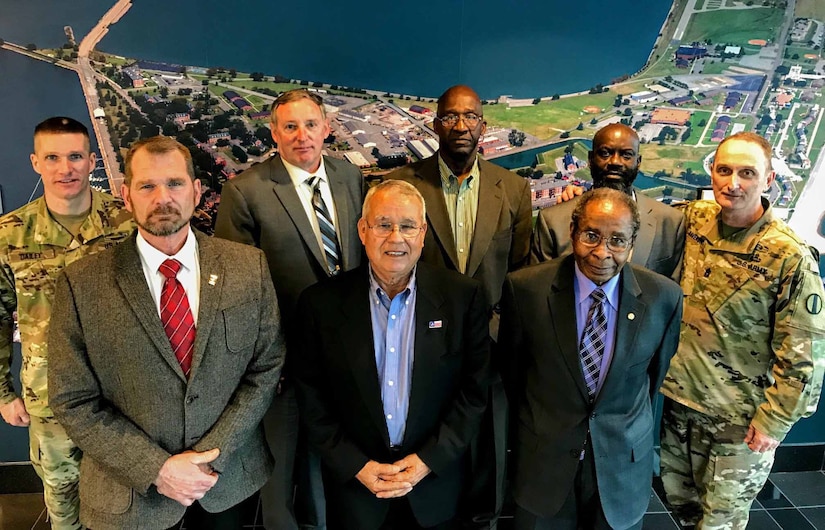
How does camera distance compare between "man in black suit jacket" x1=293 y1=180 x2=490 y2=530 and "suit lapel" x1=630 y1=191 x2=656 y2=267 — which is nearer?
"man in black suit jacket" x1=293 y1=180 x2=490 y2=530

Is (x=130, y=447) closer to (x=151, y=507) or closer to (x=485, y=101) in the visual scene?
(x=151, y=507)

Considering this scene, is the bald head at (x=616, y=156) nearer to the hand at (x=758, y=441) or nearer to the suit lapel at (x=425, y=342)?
the suit lapel at (x=425, y=342)

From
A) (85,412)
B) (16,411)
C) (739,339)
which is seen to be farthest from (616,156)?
(16,411)

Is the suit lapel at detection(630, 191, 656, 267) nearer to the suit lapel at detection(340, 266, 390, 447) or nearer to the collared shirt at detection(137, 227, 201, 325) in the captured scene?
the suit lapel at detection(340, 266, 390, 447)

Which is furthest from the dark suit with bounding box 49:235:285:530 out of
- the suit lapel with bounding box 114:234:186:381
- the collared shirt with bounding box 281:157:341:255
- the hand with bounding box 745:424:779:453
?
the hand with bounding box 745:424:779:453

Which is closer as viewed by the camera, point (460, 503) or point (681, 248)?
point (460, 503)

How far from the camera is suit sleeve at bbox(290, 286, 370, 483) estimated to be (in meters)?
2.28

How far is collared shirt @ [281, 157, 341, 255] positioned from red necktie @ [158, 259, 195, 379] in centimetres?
78

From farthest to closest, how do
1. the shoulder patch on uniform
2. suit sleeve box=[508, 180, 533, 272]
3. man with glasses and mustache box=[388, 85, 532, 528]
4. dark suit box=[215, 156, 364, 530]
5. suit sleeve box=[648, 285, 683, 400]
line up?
suit sleeve box=[508, 180, 533, 272] → man with glasses and mustache box=[388, 85, 532, 528] → dark suit box=[215, 156, 364, 530] → the shoulder patch on uniform → suit sleeve box=[648, 285, 683, 400]

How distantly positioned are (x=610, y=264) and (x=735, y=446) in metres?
1.38

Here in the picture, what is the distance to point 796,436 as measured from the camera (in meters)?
4.27

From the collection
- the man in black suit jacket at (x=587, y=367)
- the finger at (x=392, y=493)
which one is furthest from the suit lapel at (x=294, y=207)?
the finger at (x=392, y=493)

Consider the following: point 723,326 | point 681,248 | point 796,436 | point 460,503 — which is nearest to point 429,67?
point 681,248

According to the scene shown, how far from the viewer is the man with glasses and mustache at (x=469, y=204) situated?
2871mm
